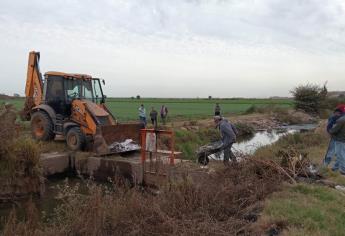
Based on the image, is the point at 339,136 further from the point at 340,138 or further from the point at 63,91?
the point at 63,91

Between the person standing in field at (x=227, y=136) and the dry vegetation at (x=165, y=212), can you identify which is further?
the person standing in field at (x=227, y=136)

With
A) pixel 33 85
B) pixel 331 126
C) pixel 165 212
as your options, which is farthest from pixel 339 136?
pixel 33 85

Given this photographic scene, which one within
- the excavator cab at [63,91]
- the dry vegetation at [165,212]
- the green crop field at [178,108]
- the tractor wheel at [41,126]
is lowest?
the green crop field at [178,108]

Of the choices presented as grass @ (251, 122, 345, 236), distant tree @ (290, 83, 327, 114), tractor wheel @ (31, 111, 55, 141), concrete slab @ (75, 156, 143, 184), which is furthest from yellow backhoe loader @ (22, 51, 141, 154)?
distant tree @ (290, 83, 327, 114)

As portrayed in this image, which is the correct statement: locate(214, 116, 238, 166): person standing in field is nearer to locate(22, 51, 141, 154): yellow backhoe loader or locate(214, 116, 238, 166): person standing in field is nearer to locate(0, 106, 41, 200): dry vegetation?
locate(22, 51, 141, 154): yellow backhoe loader

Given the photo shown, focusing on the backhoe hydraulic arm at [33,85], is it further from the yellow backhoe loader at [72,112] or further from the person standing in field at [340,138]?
the person standing in field at [340,138]

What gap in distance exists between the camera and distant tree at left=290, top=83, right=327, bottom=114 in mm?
51094

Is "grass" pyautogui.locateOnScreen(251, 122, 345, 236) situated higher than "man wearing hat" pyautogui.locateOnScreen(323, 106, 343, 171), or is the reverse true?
"man wearing hat" pyautogui.locateOnScreen(323, 106, 343, 171)

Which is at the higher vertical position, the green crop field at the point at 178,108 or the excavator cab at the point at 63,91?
the excavator cab at the point at 63,91

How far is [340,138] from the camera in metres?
11.1

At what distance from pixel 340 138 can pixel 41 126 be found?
10.9 meters

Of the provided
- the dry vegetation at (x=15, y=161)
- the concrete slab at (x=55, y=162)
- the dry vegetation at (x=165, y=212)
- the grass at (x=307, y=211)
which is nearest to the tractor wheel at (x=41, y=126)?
the concrete slab at (x=55, y=162)

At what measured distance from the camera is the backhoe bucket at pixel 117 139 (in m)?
14.0

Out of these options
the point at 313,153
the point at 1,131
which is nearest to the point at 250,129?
the point at 313,153
